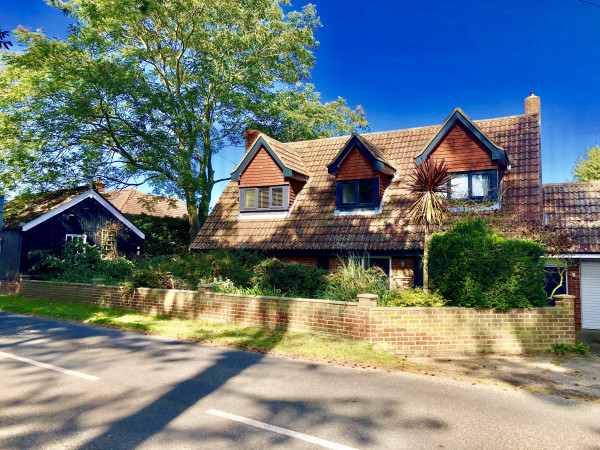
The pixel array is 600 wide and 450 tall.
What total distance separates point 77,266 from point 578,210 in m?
21.1

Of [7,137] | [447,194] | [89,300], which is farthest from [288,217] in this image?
[7,137]

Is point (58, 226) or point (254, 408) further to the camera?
point (58, 226)

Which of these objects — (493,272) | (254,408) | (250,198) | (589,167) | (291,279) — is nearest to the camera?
(254,408)

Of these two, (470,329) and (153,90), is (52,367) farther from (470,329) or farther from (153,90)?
(153,90)

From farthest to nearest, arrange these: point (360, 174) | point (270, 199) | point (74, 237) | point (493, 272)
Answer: point (74, 237), point (270, 199), point (360, 174), point (493, 272)

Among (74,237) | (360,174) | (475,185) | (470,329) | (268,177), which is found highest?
(268,177)

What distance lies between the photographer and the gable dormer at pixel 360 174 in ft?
54.8

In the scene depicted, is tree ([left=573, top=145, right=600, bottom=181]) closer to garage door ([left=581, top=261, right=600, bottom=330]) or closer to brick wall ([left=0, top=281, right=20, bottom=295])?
garage door ([left=581, top=261, right=600, bottom=330])

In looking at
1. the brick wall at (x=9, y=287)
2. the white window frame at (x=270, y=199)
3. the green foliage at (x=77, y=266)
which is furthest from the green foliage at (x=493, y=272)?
the brick wall at (x=9, y=287)

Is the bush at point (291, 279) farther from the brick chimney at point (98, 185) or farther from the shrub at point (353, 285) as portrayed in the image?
the brick chimney at point (98, 185)

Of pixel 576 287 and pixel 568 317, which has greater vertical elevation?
pixel 576 287

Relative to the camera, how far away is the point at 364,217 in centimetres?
1656

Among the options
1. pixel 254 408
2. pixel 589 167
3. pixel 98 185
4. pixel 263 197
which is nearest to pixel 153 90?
pixel 98 185

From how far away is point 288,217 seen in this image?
18359 millimetres
